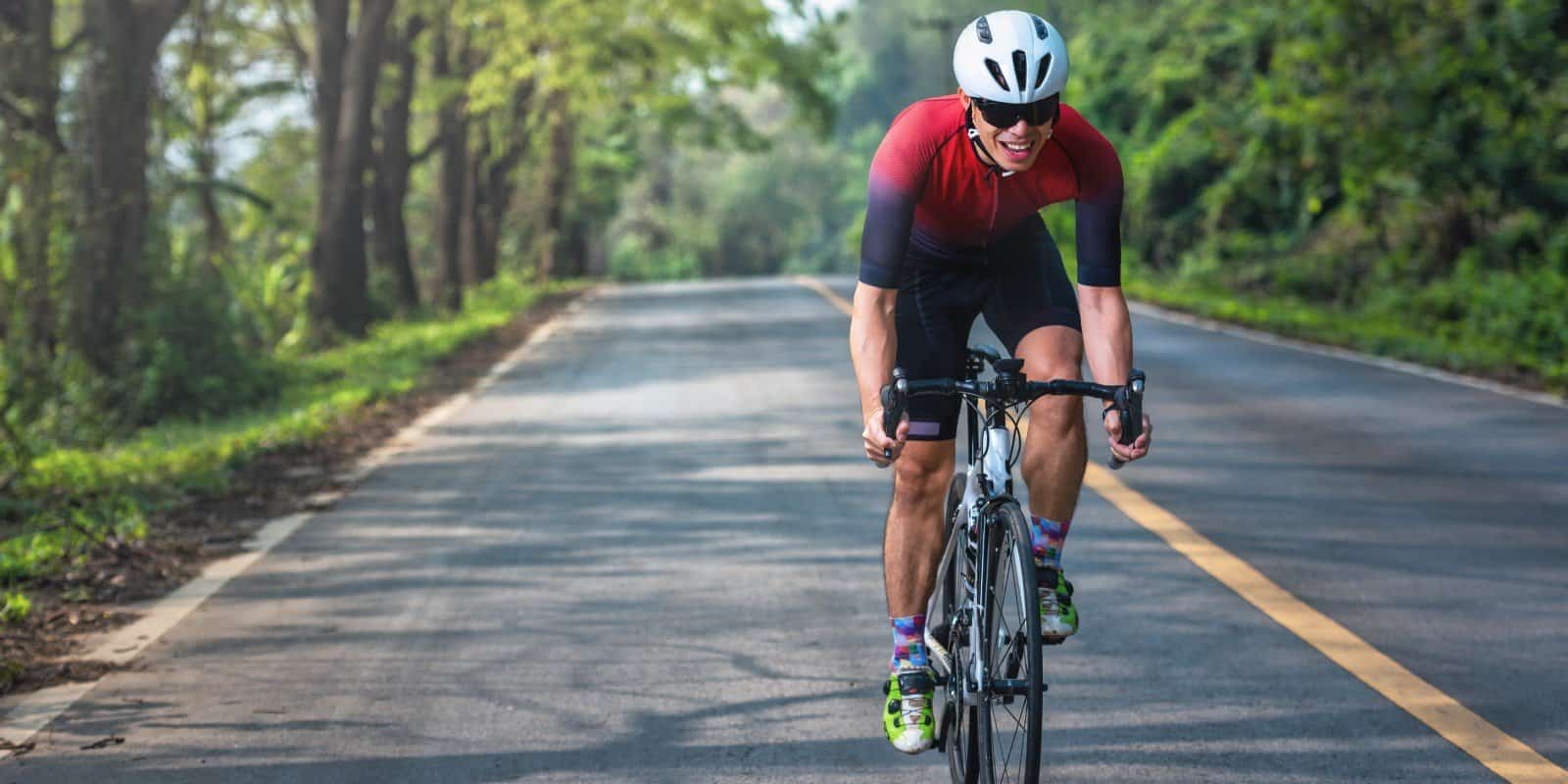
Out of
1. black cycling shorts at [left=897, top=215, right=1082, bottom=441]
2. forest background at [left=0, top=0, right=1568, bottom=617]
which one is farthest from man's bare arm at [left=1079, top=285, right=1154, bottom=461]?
forest background at [left=0, top=0, right=1568, bottom=617]

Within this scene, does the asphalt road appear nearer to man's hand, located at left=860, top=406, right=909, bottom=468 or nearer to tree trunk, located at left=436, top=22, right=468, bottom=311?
man's hand, located at left=860, top=406, right=909, bottom=468

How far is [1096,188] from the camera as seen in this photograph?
4648 mm

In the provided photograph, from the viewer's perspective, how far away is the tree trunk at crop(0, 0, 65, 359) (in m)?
14.8

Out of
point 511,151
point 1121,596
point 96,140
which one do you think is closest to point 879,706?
point 1121,596

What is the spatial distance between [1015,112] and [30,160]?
1247cm

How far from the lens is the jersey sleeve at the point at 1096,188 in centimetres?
462

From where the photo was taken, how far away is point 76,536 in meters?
8.90

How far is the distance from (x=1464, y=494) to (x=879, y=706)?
4814 millimetres

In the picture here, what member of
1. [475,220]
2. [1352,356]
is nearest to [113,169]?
[1352,356]

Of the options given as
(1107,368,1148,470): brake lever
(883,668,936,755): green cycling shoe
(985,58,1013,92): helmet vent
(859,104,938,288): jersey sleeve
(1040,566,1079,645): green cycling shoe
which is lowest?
(883,668,936,755): green cycling shoe

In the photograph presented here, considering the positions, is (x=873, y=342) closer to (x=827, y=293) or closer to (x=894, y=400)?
(x=894, y=400)

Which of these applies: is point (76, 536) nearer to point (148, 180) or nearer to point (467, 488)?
point (467, 488)

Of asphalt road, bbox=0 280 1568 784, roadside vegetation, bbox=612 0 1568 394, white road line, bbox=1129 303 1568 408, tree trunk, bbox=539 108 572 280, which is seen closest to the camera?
asphalt road, bbox=0 280 1568 784

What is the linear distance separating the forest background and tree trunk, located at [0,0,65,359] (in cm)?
3
